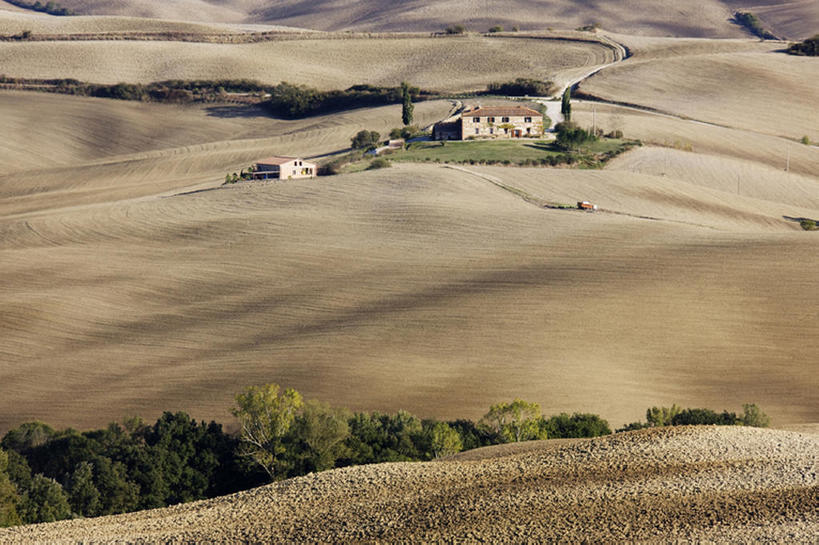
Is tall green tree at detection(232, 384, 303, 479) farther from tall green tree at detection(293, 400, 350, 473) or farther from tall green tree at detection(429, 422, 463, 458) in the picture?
tall green tree at detection(429, 422, 463, 458)

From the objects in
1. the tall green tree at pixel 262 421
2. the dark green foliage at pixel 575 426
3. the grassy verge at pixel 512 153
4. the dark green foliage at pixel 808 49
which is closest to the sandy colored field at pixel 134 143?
the grassy verge at pixel 512 153

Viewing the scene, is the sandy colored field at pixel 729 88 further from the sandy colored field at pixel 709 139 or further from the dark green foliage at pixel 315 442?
the dark green foliage at pixel 315 442

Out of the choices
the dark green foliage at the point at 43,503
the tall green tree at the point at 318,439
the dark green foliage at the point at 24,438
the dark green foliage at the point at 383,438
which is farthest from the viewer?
the dark green foliage at the point at 24,438

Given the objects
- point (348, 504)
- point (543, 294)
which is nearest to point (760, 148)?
point (543, 294)

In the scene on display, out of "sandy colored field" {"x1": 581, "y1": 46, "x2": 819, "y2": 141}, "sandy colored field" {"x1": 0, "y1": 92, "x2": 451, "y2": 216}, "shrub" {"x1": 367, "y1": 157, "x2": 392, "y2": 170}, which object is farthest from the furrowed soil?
"sandy colored field" {"x1": 581, "y1": 46, "x2": 819, "y2": 141}

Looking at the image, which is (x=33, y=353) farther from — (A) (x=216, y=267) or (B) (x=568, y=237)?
(B) (x=568, y=237)

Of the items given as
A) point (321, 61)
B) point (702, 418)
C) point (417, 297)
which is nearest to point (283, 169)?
point (417, 297)
